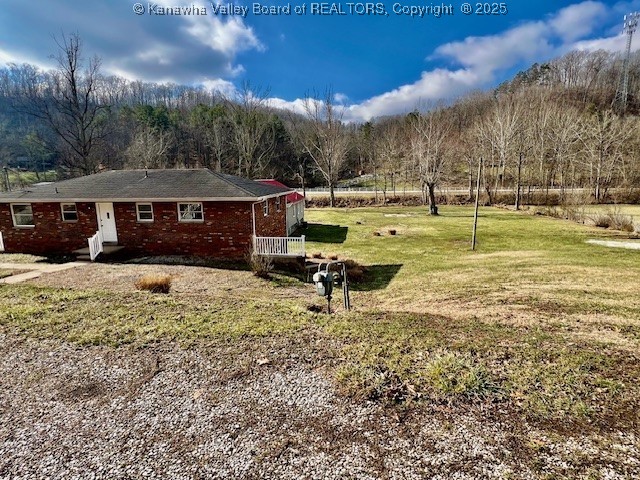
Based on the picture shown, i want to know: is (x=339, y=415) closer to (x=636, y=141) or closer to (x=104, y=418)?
(x=104, y=418)

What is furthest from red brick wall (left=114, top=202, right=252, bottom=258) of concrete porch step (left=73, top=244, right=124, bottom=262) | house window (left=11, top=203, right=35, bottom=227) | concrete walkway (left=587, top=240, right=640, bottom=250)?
concrete walkway (left=587, top=240, right=640, bottom=250)

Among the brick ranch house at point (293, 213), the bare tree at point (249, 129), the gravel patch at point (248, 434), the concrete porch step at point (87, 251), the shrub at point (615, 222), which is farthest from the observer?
the bare tree at point (249, 129)

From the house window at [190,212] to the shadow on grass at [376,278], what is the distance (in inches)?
290

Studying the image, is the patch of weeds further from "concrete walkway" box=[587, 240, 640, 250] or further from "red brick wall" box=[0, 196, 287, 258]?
"concrete walkway" box=[587, 240, 640, 250]

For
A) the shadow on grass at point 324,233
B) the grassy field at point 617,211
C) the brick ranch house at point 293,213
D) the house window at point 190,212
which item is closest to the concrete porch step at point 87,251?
the house window at point 190,212

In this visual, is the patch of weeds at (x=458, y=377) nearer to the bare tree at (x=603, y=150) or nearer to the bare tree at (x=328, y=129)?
the bare tree at (x=328, y=129)

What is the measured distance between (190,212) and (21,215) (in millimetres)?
8456

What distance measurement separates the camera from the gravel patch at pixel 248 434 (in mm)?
3068

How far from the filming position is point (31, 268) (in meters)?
12.7

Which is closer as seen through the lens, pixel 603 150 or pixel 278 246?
pixel 278 246

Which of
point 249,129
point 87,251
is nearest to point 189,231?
point 87,251

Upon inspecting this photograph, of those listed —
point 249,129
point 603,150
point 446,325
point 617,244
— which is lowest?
point 617,244

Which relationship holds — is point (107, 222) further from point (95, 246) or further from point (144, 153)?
point (144, 153)

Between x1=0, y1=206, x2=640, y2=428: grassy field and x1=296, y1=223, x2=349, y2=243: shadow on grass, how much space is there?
681 centimetres
